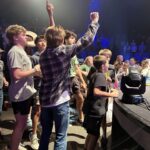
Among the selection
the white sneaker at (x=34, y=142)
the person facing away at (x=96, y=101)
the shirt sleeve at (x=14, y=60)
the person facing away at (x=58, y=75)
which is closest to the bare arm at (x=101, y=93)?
the person facing away at (x=96, y=101)

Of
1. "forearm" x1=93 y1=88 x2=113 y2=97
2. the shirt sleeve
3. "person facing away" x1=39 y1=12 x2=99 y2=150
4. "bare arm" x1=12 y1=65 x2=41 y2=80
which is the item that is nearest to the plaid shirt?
"person facing away" x1=39 y1=12 x2=99 y2=150

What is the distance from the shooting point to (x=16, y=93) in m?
3.26

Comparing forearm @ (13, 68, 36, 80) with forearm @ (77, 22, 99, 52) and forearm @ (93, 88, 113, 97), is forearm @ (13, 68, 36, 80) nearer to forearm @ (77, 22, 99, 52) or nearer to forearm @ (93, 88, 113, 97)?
forearm @ (77, 22, 99, 52)

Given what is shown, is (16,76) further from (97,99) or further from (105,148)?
(105,148)

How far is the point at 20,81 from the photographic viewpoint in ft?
10.7

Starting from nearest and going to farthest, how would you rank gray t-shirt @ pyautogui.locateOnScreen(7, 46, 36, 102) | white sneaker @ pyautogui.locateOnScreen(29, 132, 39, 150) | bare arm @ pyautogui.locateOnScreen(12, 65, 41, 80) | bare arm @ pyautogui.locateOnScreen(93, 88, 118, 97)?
bare arm @ pyautogui.locateOnScreen(12, 65, 41, 80)
gray t-shirt @ pyautogui.locateOnScreen(7, 46, 36, 102)
bare arm @ pyautogui.locateOnScreen(93, 88, 118, 97)
white sneaker @ pyautogui.locateOnScreen(29, 132, 39, 150)

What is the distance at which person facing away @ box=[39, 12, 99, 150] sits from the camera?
9.41 feet

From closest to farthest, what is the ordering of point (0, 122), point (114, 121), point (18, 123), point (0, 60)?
point (18, 123) → point (114, 121) → point (0, 60) → point (0, 122)

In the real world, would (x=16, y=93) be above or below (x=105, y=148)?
above

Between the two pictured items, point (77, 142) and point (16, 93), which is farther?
point (77, 142)

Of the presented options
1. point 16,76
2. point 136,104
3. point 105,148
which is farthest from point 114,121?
point 16,76

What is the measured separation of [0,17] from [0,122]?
6.56m

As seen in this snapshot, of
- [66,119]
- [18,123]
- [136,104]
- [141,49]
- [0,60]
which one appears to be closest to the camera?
[66,119]

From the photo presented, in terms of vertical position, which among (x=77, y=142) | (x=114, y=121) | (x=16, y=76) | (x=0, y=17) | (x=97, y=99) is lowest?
(x=77, y=142)
